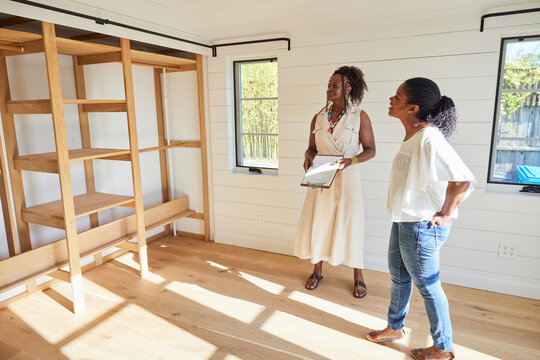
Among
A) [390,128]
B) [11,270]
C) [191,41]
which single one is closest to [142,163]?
[191,41]

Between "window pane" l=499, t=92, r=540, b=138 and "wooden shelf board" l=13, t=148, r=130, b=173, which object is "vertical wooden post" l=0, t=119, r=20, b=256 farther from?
"window pane" l=499, t=92, r=540, b=138

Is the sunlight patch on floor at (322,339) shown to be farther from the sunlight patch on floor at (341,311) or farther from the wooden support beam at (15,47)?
the wooden support beam at (15,47)

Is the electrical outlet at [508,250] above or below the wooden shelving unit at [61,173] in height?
below

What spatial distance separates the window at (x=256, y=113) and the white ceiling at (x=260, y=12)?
33 centimetres

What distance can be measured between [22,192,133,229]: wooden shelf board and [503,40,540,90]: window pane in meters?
3.07

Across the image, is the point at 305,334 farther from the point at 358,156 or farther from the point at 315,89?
the point at 315,89

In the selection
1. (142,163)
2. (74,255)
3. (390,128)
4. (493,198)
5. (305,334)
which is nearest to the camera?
(305,334)

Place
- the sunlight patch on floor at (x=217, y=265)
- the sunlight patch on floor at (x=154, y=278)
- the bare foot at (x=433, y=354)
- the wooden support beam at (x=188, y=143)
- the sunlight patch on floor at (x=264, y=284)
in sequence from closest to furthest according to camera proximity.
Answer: the bare foot at (x=433, y=354) → the sunlight patch on floor at (x=264, y=284) → the sunlight patch on floor at (x=154, y=278) → the sunlight patch on floor at (x=217, y=265) → the wooden support beam at (x=188, y=143)

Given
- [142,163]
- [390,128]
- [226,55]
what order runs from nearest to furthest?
[390,128], [226,55], [142,163]

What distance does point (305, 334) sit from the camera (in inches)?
88.4

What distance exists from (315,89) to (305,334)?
6.50 feet

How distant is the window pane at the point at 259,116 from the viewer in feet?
11.4

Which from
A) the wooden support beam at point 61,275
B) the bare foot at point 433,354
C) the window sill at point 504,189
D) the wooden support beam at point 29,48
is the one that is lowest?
the bare foot at point 433,354

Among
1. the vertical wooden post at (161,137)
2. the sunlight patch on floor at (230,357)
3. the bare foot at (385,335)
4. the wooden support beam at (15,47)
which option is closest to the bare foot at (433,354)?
the bare foot at (385,335)
